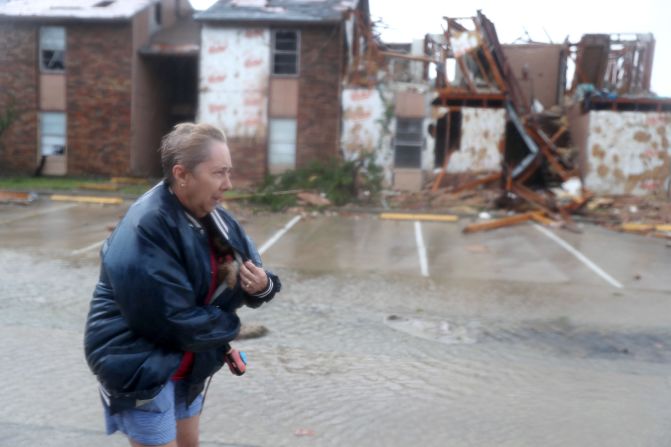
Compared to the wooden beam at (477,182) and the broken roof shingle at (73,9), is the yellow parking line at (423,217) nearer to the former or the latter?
the wooden beam at (477,182)

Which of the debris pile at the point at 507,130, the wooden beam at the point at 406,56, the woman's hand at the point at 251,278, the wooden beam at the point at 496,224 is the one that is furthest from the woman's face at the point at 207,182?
the wooden beam at the point at 406,56

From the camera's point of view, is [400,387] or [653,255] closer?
[400,387]

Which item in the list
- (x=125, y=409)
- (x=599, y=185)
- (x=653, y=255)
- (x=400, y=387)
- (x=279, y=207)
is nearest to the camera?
(x=125, y=409)

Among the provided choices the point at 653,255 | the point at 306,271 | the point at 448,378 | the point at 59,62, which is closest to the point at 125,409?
the point at 448,378

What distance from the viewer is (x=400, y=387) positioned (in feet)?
16.1

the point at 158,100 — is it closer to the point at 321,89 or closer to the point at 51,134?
the point at 51,134

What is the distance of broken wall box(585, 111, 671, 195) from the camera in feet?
62.4

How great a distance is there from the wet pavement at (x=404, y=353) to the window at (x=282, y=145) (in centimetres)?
981

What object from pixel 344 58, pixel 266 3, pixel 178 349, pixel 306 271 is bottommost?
pixel 306 271

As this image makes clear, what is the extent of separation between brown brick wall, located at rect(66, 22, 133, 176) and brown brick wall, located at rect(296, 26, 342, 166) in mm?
6278

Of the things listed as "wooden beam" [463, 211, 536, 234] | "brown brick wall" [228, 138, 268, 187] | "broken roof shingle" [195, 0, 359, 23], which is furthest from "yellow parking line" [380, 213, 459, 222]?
"broken roof shingle" [195, 0, 359, 23]

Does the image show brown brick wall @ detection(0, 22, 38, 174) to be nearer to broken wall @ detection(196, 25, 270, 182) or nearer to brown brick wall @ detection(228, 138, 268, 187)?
broken wall @ detection(196, 25, 270, 182)

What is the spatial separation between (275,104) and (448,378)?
1701 centimetres

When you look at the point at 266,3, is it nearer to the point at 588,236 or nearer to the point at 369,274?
the point at 588,236
